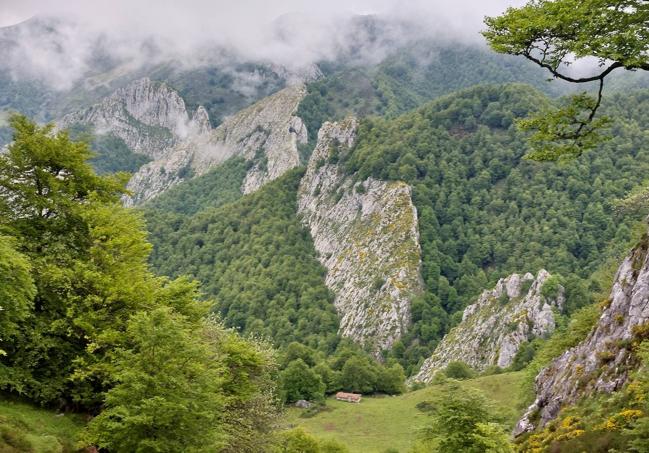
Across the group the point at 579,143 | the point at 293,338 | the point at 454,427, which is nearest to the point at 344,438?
the point at 454,427

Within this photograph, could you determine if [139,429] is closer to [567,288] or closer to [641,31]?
[641,31]

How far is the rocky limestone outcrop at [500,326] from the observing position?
129750 millimetres

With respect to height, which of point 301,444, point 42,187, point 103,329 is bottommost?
point 301,444

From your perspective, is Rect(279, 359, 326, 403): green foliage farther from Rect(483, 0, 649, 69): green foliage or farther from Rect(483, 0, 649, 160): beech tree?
Rect(483, 0, 649, 69): green foliage

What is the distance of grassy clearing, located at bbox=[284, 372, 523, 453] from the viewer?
8281 cm

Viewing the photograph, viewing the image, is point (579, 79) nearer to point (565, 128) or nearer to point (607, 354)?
point (565, 128)

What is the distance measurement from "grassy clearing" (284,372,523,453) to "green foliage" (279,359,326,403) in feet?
13.0

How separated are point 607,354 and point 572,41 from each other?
61.9 feet

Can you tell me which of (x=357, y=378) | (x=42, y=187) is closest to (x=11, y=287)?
(x=42, y=187)

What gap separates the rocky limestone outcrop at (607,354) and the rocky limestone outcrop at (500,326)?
9957cm

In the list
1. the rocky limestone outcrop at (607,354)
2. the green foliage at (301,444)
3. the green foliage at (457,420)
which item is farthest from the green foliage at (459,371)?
the green foliage at (457,420)

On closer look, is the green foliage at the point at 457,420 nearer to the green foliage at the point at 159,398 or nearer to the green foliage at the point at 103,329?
the green foliage at the point at 103,329

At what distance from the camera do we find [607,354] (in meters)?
27.9

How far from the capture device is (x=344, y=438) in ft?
285
